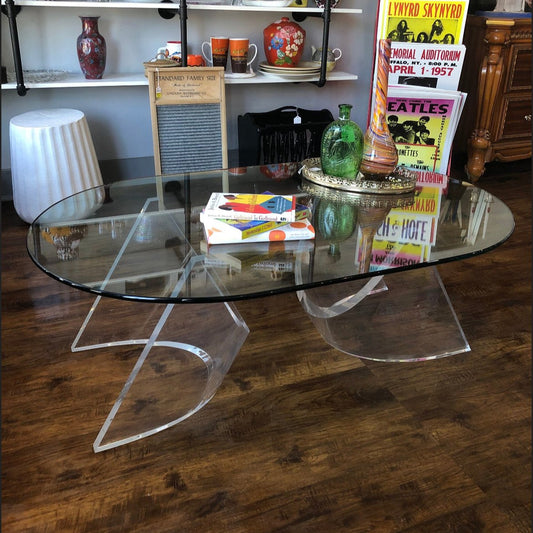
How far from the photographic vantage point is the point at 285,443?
4.85ft

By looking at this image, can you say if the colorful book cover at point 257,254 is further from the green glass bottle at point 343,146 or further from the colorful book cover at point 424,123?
the colorful book cover at point 424,123

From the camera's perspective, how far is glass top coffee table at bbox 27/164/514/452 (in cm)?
127

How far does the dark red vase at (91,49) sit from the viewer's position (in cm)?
270

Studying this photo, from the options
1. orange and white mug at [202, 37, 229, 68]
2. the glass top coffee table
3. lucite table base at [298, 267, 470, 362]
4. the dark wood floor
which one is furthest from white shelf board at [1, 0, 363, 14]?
lucite table base at [298, 267, 470, 362]

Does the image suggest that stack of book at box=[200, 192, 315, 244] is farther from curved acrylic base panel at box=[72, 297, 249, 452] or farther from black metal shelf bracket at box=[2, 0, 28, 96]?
black metal shelf bracket at box=[2, 0, 28, 96]

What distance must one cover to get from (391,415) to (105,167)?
7.12 ft

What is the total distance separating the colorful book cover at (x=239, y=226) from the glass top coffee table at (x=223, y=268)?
0.08ft

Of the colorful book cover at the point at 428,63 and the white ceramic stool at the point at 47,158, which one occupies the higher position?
the colorful book cover at the point at 428,63

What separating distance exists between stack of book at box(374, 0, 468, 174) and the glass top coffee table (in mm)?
413

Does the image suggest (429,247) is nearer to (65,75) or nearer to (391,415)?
(391,415)

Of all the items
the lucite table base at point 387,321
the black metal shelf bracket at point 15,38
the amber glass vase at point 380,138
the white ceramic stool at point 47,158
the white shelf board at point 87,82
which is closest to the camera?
the amber glass vase at point 380,138

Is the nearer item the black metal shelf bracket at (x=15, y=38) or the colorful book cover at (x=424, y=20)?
the black metal shelf bracket at (x=15, y=38)

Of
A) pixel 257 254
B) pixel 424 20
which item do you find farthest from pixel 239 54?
pixel 257 254

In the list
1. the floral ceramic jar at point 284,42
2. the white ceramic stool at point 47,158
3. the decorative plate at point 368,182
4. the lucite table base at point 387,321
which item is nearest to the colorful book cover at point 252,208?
the decorative plate at point 368,182
